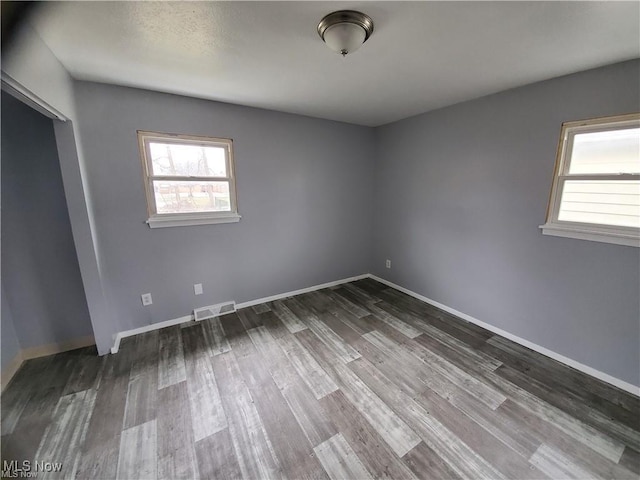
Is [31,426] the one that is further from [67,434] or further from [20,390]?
[20,390]

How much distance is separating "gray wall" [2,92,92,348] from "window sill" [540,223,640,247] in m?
4.17

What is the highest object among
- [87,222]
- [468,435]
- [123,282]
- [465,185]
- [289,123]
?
Result: [289,123]

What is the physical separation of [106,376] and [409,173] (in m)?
3.74

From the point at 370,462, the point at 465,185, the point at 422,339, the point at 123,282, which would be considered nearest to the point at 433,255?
the point at 465,185

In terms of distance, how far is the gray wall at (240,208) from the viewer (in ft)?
7.27

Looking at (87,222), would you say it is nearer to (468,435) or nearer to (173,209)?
A: (173,209)

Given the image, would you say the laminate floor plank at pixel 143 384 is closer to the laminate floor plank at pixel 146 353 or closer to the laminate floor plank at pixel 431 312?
the laminate floor plank at pixel 146 353

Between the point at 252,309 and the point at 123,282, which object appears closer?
the point at 123,282

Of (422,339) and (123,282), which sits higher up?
(123,282)

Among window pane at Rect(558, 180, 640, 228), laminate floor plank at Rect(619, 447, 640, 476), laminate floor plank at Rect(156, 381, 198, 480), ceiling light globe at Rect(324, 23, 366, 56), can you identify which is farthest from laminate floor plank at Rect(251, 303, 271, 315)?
window pane at Rect(558, 180, 640, 228)

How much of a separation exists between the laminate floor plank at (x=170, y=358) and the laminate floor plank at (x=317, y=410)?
1 cm

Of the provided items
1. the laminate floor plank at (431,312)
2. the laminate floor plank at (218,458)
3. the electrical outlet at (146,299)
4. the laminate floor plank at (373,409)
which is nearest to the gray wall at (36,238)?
the electrical outlet at (146,299)

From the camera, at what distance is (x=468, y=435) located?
148 cm

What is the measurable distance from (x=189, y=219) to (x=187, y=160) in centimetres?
61
